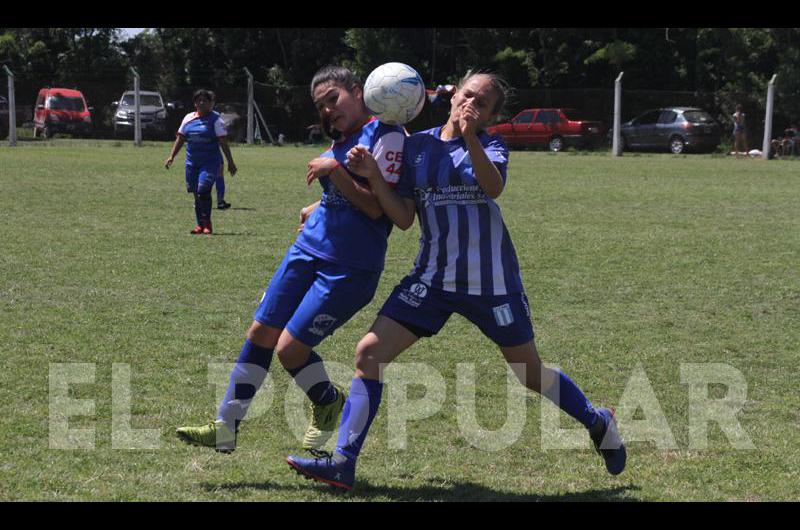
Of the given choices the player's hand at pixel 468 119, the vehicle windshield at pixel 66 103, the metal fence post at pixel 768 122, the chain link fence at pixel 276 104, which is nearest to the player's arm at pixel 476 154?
the player's hand at pixel 468 119

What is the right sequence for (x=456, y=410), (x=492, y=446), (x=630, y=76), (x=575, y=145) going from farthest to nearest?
(x=630, y=76), (x=575, y=145), (x=456, y=410), (x=492, y=446)

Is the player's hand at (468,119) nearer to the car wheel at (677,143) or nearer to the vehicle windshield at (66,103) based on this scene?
the car wheel at (677,143)

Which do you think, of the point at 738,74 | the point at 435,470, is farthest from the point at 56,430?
the point at 738,74

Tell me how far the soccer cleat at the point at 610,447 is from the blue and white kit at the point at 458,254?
1.82 feet

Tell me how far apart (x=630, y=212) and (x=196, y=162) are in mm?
6484

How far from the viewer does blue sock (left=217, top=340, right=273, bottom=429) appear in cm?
482

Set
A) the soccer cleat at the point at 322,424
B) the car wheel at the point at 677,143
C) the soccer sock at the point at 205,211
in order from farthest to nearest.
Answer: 1. the car wheel at the point at 677,143
2. the soccer sock at the point at 205,211
3. the soccer cleat at the point at 322,424

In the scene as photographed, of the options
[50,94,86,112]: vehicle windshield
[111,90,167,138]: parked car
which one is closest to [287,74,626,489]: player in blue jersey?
[111,90,167,138]: parked car

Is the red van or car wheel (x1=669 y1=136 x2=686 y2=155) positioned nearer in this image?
car wheel (x1=669 y1=136 x2=686 y2=155)

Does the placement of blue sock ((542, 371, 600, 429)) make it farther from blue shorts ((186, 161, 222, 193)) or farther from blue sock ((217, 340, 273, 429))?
blue shorts ((186, 161, 222, 193))

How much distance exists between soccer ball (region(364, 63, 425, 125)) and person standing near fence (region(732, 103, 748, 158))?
3237 centimetres

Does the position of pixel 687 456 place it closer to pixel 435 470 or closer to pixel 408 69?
pixel 435 470

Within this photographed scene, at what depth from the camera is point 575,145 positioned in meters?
37.3

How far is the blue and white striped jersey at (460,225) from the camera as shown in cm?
443
